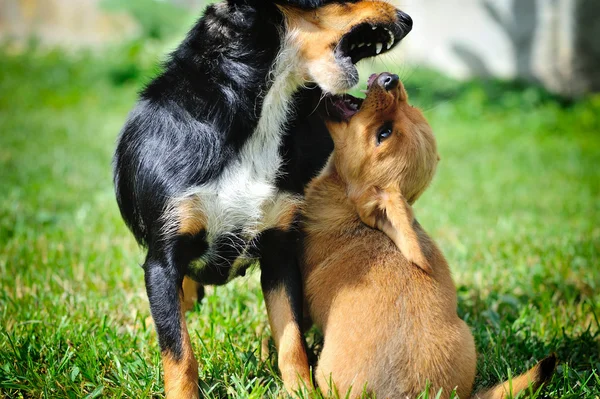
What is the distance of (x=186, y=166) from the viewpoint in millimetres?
2766

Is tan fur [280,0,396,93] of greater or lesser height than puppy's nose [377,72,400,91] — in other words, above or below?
above

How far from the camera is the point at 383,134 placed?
3053mm

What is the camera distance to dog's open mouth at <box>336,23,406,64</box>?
295 cm

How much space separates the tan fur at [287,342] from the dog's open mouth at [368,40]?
3.80ft

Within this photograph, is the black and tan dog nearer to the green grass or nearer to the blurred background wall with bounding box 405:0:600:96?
the green grass

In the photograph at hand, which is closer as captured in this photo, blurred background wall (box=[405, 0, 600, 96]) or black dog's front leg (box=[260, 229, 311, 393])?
black dog's front leg (box=[260, 229, 311, 393])

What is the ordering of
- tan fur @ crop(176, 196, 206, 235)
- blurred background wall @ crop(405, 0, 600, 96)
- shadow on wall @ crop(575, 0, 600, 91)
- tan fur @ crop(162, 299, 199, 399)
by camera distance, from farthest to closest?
blurred background wall @ crop(405, 0, 600, 96), shadow on wall @ crop(575, 0, 600, 91), tan fur @ crop(176, 196, 206, 235), tan fur @ crop(162, 299, 199, 399)

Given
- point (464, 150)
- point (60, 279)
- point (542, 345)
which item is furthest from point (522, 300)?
point (464, 150)

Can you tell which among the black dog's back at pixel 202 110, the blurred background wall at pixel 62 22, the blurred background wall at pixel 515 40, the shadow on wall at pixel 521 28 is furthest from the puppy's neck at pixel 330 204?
the blurred background wall at pixel 62 22

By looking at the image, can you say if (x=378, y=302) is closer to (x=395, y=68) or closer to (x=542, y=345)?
(x=542, y=345)

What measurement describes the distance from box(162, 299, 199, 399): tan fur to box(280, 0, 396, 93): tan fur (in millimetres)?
1252

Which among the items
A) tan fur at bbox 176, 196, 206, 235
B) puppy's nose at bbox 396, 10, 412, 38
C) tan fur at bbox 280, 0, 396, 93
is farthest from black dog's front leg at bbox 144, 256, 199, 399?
puppy's nose at bbox 396, 10, 412, 38

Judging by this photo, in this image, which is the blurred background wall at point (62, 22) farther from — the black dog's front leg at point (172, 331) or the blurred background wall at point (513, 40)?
the black dog's front leg at point (172, 331)

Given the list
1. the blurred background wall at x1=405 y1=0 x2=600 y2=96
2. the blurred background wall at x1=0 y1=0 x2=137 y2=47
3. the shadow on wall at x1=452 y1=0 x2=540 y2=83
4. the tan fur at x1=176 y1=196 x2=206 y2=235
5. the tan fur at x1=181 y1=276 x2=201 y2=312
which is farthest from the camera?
the blurred background wall at x1=0 y1=0 x2=137 y2=47
